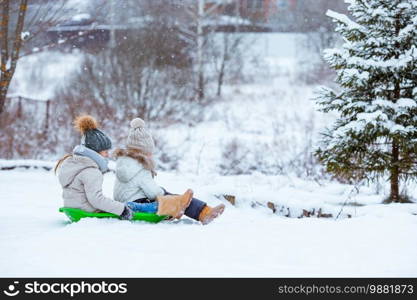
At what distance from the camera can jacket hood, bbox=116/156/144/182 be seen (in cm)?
561

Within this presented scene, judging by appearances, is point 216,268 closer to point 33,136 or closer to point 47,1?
point 47,1

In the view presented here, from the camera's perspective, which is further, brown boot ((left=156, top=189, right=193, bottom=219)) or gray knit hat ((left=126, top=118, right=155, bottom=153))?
gray knit hat ((left=126, top=118, right=155, bottom=153))

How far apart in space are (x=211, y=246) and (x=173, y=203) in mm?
947

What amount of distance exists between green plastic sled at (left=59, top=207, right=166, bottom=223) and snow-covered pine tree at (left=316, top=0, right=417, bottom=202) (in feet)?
10.2

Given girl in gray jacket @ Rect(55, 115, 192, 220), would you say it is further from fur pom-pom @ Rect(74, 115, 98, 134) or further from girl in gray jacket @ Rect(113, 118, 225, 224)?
girl in gray jacket @ Rect(113, 118, 225, 224)

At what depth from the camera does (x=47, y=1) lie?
10.7m

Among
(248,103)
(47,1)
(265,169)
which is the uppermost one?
(47,1)

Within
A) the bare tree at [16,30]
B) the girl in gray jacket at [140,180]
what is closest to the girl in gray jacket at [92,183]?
the girl in gray jacket at [140,180]

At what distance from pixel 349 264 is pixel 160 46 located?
17.5 metres

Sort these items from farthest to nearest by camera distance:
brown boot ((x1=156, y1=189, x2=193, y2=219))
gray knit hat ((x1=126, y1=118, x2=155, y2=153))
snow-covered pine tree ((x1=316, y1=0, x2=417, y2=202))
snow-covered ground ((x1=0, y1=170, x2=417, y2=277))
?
snow-covered pine tree ((x1=316, y1=0, x2=417, y2=202)), gray knit hat ((x1=126, y1=118, x2=155, y2=153)), brown boot ((x1=156, y1=189, x2=193, y2=219)), snow-covered ground ((x1=0, y1=170, x2=417, y2=277))

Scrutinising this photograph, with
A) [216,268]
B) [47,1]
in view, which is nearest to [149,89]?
[47,1]

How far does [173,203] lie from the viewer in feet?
18.0

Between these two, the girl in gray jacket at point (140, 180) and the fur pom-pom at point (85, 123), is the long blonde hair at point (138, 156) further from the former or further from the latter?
the fur pom-pom at point (85, 123)

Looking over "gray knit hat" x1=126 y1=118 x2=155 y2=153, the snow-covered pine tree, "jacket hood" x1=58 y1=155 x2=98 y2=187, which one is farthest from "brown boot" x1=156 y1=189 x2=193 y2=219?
the snow-covered pine tree
